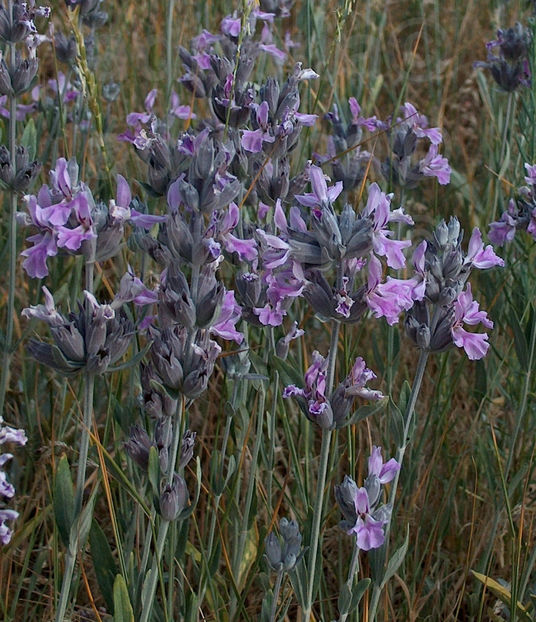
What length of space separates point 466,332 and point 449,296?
2.9 inches

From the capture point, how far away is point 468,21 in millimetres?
4148

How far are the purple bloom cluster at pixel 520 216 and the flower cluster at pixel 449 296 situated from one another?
0.47 meters

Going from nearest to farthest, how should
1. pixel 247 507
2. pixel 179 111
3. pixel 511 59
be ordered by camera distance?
pixel 247 507 → pixel 179 111 → pixel 511 59

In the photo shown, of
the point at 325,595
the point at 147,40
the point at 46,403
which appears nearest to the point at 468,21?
the point at 147,40

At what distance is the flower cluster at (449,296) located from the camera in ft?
4.99

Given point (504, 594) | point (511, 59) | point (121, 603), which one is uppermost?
point (511, 59)

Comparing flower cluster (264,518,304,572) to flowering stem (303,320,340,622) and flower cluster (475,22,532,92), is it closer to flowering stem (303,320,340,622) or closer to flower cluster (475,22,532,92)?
flowering stem (303,320,340,622)

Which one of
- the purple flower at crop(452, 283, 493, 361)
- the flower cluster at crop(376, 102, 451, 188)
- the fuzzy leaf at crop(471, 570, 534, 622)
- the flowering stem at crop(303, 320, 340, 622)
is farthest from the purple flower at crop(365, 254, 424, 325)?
the flower cluster at crop(376, 102, 451, 188)

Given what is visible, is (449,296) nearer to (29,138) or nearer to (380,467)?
(380,467)

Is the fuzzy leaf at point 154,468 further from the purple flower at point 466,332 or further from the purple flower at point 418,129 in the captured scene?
the purple flower at point 418,129

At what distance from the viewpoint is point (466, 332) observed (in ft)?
5.04

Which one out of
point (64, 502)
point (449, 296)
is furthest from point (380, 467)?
point (64, 502)

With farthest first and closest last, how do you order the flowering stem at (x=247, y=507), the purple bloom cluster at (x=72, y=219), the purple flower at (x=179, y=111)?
the purple flower at (x=179, y=111) → the flowering stem at (x=247, y=507) → the purple bloom cluster at (x=72, y=219)

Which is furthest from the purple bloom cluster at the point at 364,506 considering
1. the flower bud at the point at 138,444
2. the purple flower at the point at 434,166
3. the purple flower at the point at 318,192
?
the purple flower at the point at 434,166
